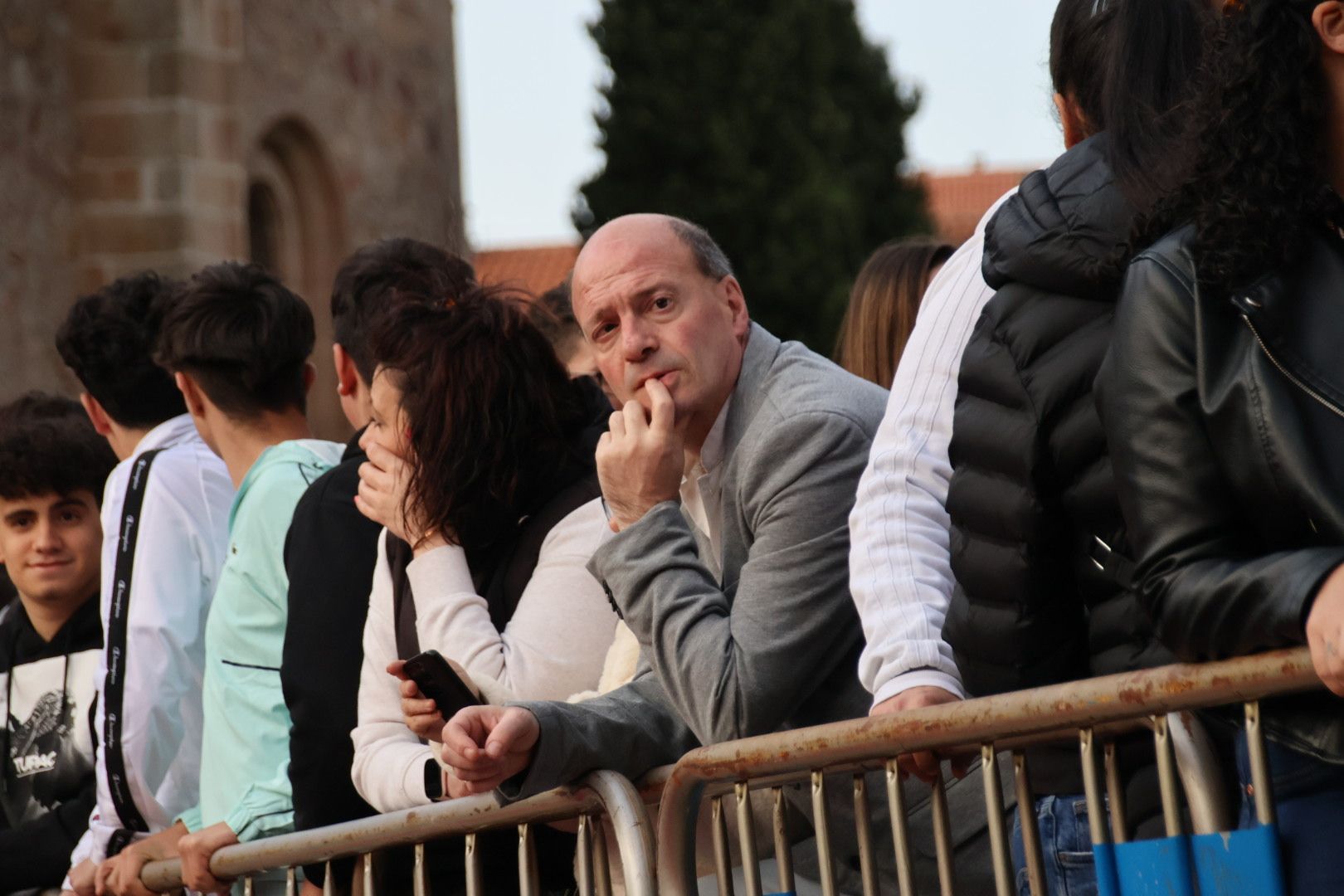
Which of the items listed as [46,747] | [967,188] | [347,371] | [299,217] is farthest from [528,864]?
[967,188]

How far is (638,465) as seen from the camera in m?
3.39

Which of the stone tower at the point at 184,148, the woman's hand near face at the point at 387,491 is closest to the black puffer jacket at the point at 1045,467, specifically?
the woman's hand near face at the point at 387,491

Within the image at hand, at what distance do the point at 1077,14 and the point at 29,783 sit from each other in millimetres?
3821

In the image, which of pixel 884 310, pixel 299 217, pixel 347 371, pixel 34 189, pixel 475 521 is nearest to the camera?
pixel 475 521

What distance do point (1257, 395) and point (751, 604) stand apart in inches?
47.7

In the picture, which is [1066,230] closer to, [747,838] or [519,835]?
[747,838]

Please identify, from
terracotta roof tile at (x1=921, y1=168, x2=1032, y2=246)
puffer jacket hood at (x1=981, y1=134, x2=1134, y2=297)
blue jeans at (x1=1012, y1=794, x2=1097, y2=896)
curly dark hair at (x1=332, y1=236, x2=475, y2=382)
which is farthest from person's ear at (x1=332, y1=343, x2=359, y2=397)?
terracotta roof tile at (x1=921, y1=168, x2=1032, y2=246)

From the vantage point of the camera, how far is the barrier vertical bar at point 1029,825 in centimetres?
272

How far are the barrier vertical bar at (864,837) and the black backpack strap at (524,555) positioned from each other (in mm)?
1135

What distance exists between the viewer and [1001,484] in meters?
2.77

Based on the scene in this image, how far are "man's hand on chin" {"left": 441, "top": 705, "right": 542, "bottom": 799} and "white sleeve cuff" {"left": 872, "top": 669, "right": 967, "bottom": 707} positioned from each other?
72cm

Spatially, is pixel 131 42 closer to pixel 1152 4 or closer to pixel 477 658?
pixel 477 658

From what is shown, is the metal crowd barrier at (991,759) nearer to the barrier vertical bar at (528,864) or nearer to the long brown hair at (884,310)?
the barrier vertical bar at (528,864)

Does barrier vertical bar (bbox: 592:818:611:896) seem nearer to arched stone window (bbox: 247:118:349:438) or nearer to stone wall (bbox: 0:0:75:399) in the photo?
stone wall (bbox: 0:0:75:399)
